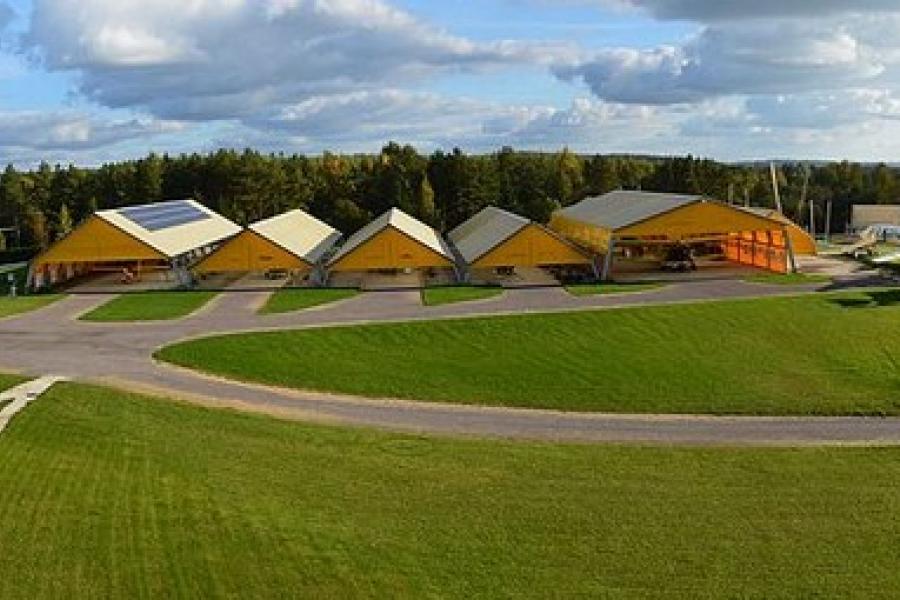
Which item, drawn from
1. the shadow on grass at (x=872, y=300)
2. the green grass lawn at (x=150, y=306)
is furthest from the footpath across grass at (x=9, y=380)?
the shadow on grass at (x=872, y=300)

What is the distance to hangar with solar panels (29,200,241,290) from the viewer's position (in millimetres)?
49531

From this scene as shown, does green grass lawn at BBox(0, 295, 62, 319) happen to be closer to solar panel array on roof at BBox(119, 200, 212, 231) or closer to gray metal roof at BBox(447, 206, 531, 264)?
solar panel array on roof at BBox(119, 200, 212, 231)

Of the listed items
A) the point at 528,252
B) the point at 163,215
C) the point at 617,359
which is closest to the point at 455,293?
the point at 528,252

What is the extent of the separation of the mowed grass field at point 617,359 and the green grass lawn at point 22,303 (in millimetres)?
10411

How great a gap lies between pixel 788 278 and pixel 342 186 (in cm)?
4823

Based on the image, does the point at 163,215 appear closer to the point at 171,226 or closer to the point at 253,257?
the point at 171,226

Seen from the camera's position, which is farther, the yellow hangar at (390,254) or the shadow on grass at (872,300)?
the yellow hangar at (390,254)

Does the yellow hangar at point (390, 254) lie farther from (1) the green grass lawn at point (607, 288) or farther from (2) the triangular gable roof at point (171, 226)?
(2) the triangular gable roof at point (171, 226)

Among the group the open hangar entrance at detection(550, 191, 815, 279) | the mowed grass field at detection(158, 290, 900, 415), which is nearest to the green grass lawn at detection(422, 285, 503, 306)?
the mowed grass field at detection(158, 290, 900, 415)

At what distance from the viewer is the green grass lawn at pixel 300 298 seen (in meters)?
41.8

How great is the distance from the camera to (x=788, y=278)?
4688 cm

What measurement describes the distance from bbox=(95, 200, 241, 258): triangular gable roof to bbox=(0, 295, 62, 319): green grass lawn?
19.0 feet

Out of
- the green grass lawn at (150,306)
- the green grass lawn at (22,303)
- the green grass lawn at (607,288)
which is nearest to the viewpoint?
the green grass lawn at (150,306)

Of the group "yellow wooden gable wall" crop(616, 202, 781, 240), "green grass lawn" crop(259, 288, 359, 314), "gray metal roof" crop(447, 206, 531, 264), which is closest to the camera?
"green grass lawn" crop(259, 288, 359, 314)
